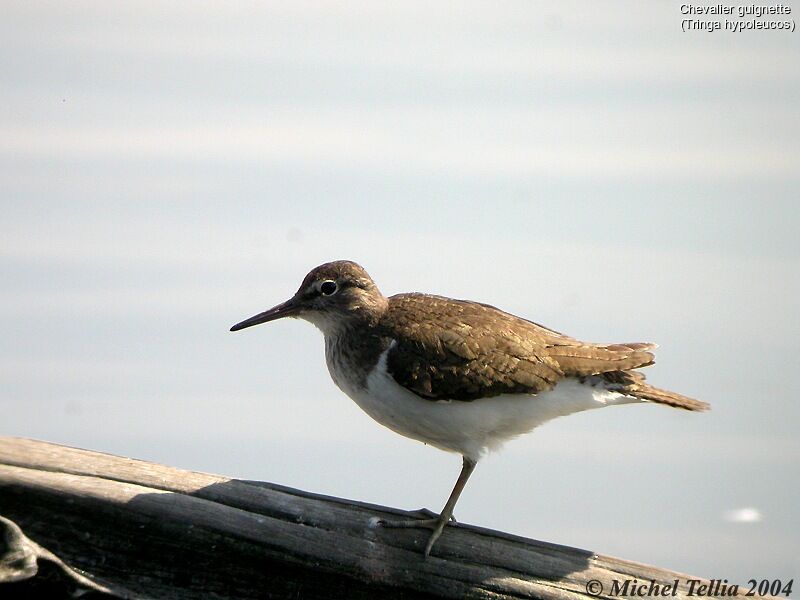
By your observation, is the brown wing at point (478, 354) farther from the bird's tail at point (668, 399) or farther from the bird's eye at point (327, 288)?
the bird's eye at point (327, 288)

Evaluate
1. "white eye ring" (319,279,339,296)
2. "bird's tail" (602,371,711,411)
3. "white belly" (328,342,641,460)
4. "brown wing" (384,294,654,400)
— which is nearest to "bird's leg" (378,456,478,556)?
"white belly" (328,342,641,460)

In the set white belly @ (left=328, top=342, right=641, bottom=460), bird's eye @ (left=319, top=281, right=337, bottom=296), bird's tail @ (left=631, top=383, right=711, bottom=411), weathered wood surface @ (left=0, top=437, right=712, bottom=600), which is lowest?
weathered wood surface @ (left=0, top=437, right=712, bottom=600)

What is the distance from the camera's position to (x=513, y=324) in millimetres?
8078

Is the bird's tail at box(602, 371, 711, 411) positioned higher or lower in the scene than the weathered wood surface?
higher

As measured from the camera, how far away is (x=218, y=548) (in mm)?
5781

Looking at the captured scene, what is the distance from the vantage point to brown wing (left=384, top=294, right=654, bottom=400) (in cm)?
747

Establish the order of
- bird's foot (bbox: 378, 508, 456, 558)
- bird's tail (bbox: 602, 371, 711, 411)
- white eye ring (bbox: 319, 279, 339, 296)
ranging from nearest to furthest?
1. bird's foot (bbox: 378, 508, 456, 558)
2. bird's tail (bbox: 602, 371, 711, 411)
3. white eye ring (bbox: 319, 279, 339, 296)

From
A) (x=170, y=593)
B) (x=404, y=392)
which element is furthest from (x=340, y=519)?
(x=404, y=392)

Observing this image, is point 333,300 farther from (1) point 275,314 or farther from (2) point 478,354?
(2) point 478,354

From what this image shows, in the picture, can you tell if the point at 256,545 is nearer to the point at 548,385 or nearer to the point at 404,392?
the point at 404,392

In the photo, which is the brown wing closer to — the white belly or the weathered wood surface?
the white belly

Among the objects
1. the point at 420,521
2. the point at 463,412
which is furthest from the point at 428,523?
the point at 463,412

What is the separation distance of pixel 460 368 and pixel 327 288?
1586mm

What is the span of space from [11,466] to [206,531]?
4.00ft
